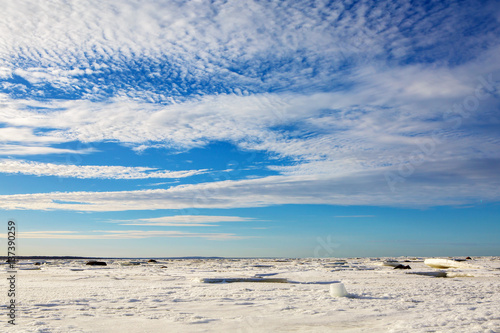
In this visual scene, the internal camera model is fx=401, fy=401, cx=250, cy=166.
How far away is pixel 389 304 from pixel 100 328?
25.6 feet

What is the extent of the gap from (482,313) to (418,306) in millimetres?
1728

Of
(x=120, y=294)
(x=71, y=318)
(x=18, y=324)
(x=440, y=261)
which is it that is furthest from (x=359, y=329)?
(x=440, y=261)

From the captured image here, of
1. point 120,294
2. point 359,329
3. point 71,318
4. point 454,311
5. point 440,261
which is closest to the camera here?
point 359,329

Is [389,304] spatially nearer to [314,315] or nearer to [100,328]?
[314,315]

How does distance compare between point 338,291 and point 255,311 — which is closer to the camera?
point 255,311

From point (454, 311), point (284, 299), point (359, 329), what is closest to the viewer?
point (359, 329)

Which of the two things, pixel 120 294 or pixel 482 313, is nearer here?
pixel 482 313

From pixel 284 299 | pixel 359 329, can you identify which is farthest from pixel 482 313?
pixel 284 299

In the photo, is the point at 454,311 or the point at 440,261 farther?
the point at 440,261

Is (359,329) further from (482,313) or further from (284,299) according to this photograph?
(284,299)

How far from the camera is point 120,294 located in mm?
14406

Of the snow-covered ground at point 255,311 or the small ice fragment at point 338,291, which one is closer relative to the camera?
the snow-covered ground at point 255,311

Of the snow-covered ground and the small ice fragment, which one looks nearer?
the snow-covered ground

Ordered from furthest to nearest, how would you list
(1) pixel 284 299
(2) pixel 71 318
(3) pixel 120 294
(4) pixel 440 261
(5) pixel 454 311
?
(4) pixel 440 261
(3) pixel 120 294
(1) pixel 284 299
(5) pixel 454 311
(2) pixel 71 318
